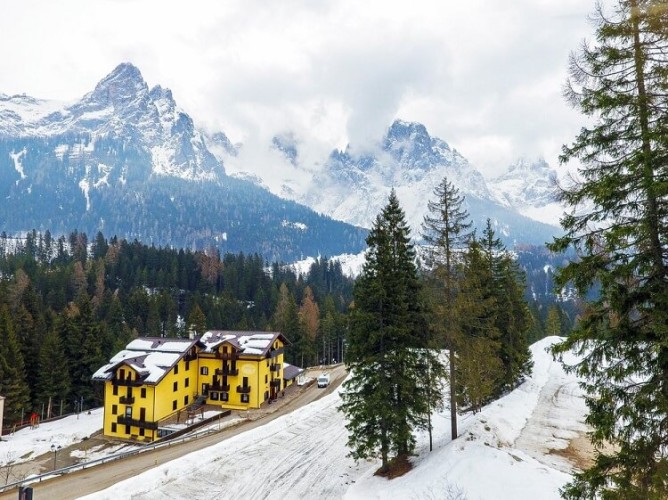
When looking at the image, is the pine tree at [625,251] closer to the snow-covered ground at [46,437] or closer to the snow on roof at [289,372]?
the snow-covered ground at [46,437]

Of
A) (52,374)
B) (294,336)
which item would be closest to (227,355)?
(52,374)

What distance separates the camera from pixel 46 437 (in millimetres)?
46219

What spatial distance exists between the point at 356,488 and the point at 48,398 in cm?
5041

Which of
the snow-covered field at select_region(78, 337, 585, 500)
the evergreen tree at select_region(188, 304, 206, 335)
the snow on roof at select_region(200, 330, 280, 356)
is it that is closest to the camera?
the snow-covered field at select_region(78, 337, 585, 500)

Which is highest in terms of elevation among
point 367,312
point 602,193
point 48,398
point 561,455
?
point 602,193

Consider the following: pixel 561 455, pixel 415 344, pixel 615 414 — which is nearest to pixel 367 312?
pixel 415 344

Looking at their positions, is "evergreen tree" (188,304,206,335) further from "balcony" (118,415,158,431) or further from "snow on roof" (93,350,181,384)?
"balcony" (118,415,158,431)

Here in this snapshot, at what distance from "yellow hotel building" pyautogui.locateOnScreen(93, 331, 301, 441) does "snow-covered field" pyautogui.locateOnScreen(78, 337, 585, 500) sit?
571 inches

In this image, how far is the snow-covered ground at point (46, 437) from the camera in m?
41.5

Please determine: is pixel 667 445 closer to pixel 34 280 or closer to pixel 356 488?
pixel 356 488

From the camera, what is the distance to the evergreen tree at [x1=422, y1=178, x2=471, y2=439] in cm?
2384

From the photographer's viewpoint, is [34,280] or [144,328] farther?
[34,280]

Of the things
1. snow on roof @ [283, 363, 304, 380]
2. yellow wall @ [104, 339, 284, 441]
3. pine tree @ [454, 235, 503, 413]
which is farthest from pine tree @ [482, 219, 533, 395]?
snow on roof @ [283, 363, 304, 380]

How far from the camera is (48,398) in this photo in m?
55.9
